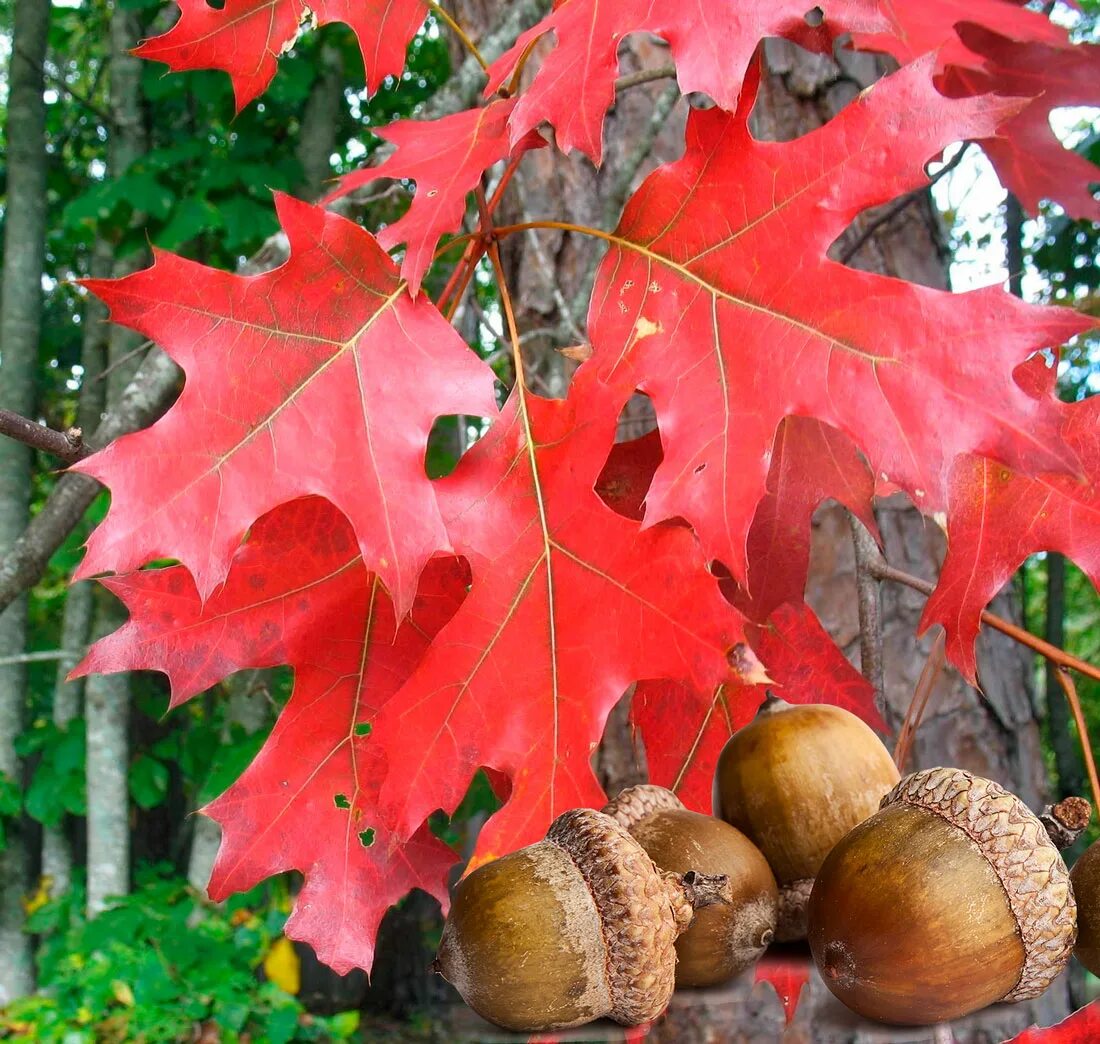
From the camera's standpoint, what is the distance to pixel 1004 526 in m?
0.71

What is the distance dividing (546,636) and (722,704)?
19 cm

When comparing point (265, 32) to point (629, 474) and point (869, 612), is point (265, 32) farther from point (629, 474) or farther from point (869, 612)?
point (869, 612)

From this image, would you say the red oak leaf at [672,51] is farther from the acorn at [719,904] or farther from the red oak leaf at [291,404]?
the acorn at [719,904]

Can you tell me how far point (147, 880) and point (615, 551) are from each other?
3411 mm

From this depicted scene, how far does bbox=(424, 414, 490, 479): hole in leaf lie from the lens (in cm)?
254

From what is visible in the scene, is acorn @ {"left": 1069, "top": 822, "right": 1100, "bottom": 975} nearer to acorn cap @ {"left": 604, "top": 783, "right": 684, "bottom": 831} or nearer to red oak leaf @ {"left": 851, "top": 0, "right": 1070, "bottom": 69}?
acorn cap @ {"left": 604, "top": 783, "right": 684, "bottom": 831}

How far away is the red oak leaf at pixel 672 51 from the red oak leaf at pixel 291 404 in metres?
0.15

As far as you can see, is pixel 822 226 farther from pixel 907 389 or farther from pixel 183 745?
pixel 183 745

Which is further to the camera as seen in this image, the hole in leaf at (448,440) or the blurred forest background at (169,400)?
the hole in leaf at (448,440)

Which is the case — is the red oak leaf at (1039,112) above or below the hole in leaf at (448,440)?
above

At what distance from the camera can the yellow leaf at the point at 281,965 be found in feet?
10.7

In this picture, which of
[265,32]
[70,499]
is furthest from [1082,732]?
[70,499]

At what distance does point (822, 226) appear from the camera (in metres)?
0.64

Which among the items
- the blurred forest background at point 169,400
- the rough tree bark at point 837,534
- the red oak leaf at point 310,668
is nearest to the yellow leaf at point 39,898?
the blurred forest background at point 169,400
